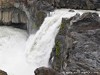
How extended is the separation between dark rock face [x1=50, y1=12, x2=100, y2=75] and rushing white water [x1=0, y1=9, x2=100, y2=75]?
208cm

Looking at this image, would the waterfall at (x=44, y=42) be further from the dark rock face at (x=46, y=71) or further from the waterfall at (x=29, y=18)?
the dark rock face at (x=46, y=71)

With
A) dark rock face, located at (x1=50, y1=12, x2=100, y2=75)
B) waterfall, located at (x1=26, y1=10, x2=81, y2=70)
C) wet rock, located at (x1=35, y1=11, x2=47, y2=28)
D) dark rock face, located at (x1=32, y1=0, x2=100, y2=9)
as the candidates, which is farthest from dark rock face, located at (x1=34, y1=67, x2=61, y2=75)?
dark rock face, located at (x1=32, y1=0, x2=100, y2=9)

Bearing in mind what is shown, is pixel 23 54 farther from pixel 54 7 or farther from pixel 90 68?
pixel 90 68

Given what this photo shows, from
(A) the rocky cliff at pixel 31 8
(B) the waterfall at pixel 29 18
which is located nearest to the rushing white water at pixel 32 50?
(B) the waterfall at pixel 29 18

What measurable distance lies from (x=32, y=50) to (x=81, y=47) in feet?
26.3

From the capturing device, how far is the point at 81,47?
15172 millimetres

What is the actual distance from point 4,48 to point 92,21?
10.7 meters

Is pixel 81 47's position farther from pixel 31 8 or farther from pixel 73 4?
pixel 31 8

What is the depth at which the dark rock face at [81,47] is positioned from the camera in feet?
47.0

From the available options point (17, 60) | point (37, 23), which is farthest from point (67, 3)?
point (17, 60)

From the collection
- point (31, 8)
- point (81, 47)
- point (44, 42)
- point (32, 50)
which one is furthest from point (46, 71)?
point (31, 8)

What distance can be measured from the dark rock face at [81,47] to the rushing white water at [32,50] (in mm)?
2077

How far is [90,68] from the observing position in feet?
46.0

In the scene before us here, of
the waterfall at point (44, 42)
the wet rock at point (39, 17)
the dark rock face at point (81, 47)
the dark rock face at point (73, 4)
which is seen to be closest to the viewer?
the dark rock face at point (81, 47)
